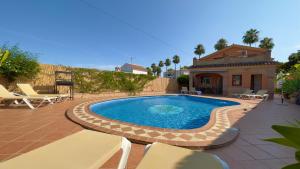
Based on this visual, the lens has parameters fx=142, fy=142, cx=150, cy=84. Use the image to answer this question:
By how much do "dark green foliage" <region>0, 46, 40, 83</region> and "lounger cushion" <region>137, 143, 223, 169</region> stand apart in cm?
1181

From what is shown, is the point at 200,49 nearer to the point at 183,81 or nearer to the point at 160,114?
the point at 183,81

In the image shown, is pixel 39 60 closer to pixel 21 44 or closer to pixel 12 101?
pixel 21 44

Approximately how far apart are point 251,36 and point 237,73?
22.9 metres

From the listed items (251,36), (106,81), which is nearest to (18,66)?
(106,81)

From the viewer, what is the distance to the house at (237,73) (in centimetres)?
A: 1456

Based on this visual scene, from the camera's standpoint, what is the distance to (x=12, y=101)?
329 inches

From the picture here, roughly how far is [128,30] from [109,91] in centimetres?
753

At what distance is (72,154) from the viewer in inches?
75.5

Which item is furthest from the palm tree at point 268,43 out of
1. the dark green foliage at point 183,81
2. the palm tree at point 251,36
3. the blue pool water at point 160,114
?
the blue pool water at point 160,114

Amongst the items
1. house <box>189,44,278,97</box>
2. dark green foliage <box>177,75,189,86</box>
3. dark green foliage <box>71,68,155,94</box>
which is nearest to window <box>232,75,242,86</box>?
Result: house <box>189,44,278,97</box>

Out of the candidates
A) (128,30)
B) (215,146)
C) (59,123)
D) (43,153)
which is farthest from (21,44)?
(215,146)

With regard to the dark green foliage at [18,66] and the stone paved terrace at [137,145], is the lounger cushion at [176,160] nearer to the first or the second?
the stone paved terrace at [137,145]

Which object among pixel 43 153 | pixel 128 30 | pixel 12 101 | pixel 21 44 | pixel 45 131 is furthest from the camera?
pixel 128 30

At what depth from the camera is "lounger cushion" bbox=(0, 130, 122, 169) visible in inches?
65.3
